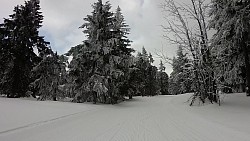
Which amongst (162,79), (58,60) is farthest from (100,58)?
(162,79)

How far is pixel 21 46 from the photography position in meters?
23.8

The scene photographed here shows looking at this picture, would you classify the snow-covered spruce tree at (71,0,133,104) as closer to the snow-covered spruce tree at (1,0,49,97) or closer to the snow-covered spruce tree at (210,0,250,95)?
the snow-covered spruce tree at (1,0,49,97)

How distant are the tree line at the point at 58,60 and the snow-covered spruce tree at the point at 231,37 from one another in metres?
9.45

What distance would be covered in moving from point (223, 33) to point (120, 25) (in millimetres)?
18141

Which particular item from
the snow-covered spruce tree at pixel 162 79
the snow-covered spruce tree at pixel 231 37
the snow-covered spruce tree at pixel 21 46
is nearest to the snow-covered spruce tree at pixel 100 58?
the snow-covered spruce tree at pixel 21 46

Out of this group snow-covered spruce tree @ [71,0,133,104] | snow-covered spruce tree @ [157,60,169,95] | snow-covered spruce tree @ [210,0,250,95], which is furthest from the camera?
snow-covered spruce tree @ [157,60,169,95]

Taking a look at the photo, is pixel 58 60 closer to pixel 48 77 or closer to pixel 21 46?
pixel 48 77

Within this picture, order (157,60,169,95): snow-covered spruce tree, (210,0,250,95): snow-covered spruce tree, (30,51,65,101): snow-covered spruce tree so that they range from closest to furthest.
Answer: (210,0,250,95): snow-covered spruce tree < (30,51,65,101): snow-covered spruce tree < (157,60,169,95): snow-covered spruce tree

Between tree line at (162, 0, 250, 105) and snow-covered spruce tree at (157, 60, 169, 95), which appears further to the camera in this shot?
snow-covered spruce tree at (157, 60, 169, 95)

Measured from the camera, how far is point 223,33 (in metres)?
15.9

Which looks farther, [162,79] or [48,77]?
[162,79]

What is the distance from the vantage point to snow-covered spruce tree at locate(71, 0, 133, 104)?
2273cm

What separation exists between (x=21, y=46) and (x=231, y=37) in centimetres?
2004

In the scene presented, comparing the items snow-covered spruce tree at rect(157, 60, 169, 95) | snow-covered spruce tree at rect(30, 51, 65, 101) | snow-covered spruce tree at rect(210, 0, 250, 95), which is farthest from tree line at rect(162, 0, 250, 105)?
snow-covered spruce tree at rect(157, 60, 169, 95)
